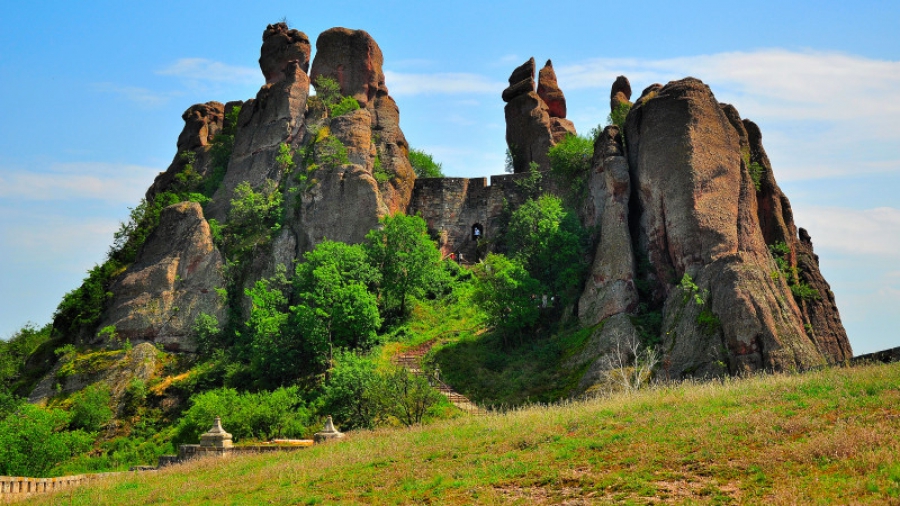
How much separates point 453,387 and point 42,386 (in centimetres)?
2065

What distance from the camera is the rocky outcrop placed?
55.0 metres

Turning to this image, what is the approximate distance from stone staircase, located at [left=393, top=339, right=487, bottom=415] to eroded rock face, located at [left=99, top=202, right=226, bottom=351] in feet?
36.5

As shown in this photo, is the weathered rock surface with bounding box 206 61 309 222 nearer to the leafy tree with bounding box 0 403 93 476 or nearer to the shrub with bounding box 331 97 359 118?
the shrub with bounding box 331 97 359 118

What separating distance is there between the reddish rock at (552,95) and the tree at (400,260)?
14744mm

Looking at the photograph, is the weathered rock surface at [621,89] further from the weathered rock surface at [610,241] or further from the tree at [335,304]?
the tree at [335,304]

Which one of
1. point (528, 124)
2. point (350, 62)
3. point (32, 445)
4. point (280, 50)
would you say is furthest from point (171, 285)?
point (528, 124)

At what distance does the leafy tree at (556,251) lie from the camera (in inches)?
1661

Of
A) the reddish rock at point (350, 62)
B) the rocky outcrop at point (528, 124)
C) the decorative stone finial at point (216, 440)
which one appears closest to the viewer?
the decorative stone finial at point (216, 440)

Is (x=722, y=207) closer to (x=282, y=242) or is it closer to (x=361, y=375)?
(x=361, y=375)

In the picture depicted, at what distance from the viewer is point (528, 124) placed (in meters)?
55.8

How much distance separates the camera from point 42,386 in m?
46.0

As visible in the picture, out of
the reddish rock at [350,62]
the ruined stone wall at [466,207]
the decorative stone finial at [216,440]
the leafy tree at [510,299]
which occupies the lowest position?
the decorative stone finial at [216,440]

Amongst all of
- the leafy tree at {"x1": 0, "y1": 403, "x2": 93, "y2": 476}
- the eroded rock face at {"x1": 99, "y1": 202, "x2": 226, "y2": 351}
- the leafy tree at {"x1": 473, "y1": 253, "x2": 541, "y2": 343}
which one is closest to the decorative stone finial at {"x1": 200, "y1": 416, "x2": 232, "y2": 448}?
the leafy tree at {"x1": 0, "y1": 403, "x2": 93, "y2": 476}

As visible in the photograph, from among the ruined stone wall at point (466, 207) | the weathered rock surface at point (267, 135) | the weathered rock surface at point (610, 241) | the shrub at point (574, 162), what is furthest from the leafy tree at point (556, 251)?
the weathered rock surface at point (267, 135)
